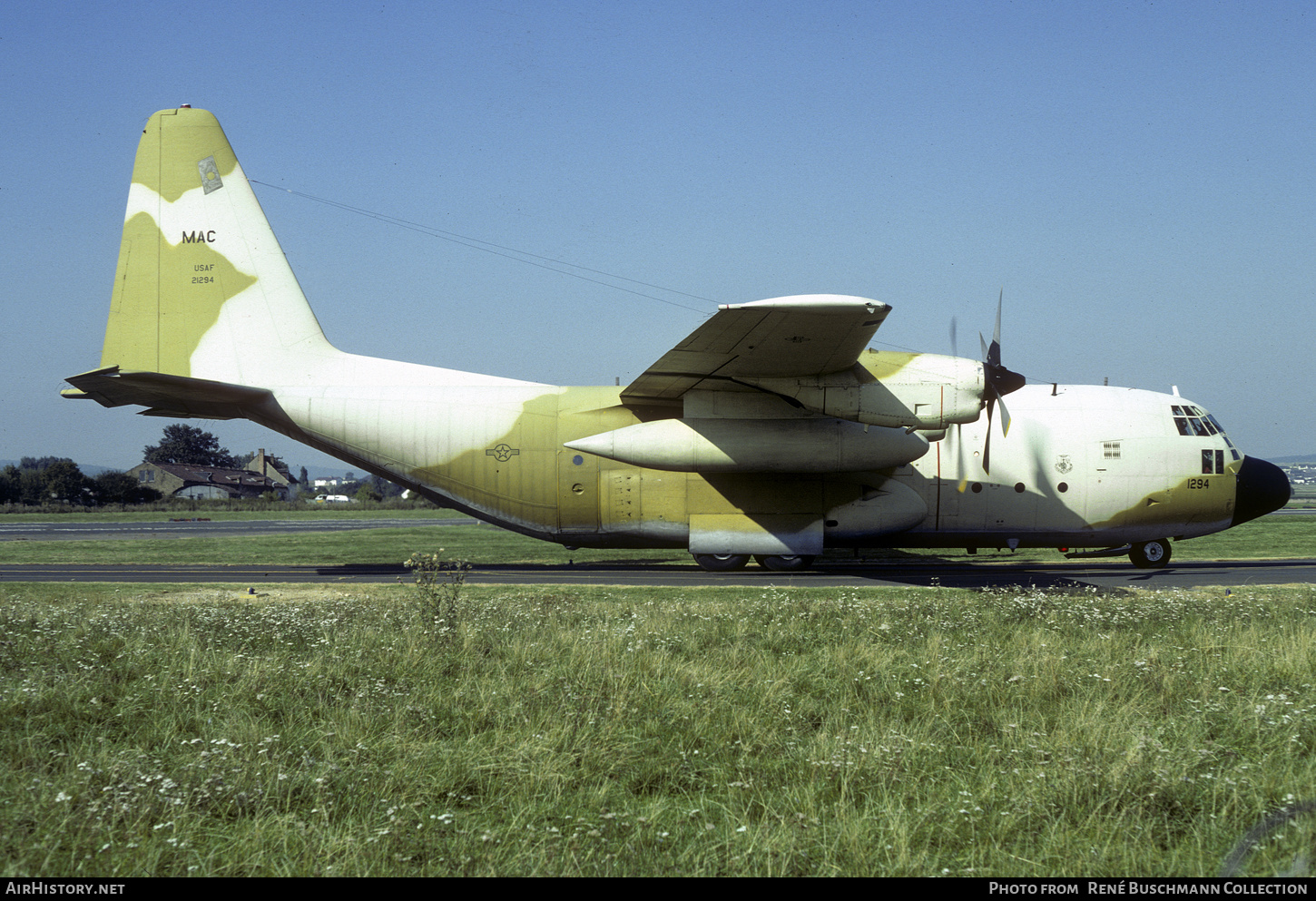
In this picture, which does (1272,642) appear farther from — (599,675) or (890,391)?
(890,391)

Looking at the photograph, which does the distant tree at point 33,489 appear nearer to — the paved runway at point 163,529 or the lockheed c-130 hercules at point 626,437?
the paved runway at point 163,529

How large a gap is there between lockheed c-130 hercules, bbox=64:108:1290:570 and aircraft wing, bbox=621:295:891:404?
2.54 feet

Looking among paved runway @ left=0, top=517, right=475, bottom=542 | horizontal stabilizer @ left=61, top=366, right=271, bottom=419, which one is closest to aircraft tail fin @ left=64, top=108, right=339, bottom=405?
horizontal stabilizer @ left=61, top=366, right=271, bottom=419

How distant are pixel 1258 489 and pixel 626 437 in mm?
16908

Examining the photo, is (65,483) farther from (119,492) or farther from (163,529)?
(163,529)

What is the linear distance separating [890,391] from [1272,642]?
9.27 metres

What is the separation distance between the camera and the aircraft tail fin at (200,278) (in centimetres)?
2147

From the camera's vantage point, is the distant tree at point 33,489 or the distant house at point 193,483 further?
the distant house at point 193,483

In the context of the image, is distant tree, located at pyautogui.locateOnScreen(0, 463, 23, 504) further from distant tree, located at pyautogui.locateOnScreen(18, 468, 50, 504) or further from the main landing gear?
the main landing gear

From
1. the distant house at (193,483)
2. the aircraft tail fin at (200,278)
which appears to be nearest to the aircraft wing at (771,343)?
the aircraft tail fin at (200,278)

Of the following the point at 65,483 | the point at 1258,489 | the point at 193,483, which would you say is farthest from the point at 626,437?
the point at 193,483

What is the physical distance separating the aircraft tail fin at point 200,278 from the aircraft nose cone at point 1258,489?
968 inches

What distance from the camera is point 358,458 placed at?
2128cm

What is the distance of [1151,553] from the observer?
22.6 meters
